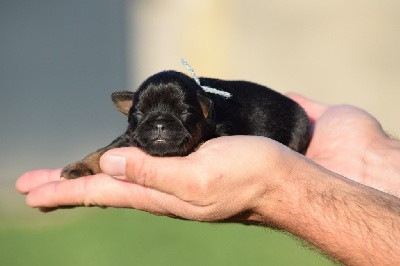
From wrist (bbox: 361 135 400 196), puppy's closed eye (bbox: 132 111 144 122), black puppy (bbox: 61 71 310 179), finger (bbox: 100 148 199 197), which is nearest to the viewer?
finger (bbox: 100 148 199 197)

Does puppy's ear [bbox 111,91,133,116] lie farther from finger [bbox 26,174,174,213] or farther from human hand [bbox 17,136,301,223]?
human hand [bbox 17,136,301,223]

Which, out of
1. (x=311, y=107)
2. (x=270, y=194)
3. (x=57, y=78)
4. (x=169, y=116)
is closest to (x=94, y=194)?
(x=169, y=116)

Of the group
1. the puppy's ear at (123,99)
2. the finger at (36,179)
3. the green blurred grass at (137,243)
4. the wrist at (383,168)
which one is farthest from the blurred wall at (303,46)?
the finger at (36,179)

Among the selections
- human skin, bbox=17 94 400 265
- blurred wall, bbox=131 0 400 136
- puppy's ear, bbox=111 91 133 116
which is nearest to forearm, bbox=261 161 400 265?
human skin, bbox=17 94 400 265

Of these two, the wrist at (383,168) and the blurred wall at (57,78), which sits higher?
the wrist at (383,168)

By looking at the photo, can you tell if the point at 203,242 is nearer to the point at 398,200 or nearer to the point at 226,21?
the point at 226,21

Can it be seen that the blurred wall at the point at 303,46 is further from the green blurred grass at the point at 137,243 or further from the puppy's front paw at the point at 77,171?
the puppy's front paw at the point at 77,171

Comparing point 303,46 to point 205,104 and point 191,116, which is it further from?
point 191,116
